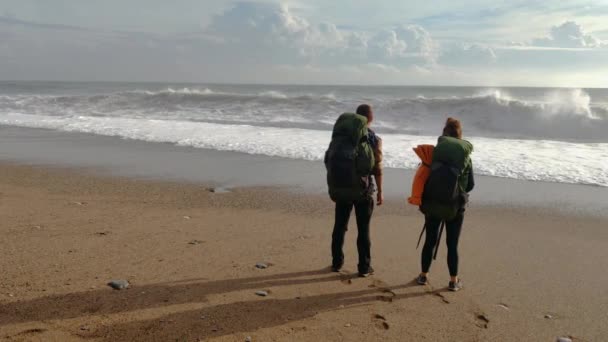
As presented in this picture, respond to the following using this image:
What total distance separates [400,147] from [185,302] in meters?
9.63

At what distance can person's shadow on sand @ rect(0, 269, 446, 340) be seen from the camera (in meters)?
3.51

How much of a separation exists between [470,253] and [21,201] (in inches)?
239

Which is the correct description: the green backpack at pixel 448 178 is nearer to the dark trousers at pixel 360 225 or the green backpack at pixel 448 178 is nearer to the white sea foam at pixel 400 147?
the dark trousers at pixel 360 225

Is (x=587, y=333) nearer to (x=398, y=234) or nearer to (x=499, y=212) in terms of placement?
(x=398, y=234)

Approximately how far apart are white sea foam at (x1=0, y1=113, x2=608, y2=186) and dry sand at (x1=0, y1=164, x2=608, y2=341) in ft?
9.98

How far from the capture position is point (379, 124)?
20.6 m

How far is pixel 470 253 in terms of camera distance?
5.44 m

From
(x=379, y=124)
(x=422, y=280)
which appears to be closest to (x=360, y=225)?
(x=422, y=280)

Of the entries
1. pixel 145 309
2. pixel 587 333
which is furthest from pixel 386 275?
pixel 145 309

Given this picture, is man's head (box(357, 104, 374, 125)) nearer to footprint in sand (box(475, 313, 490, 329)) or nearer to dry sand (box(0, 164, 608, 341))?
dry sand (box(0, 164, 608, 341))

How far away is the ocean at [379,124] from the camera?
1100 centimetres

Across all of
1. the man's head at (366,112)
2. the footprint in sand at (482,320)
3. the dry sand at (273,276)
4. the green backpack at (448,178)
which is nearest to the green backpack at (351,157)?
the man's head at (366,112)

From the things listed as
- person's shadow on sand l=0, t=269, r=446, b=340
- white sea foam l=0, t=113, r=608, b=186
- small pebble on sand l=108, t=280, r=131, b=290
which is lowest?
person's shadow on sand l=0, t=269, r=446, b=340

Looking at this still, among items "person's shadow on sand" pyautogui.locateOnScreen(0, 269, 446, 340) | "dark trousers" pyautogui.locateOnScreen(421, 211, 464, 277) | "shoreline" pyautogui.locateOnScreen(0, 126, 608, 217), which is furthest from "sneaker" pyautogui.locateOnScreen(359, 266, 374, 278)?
"shoreline" pyautogui.locateOnScreen(0, 126, 608, 217)
